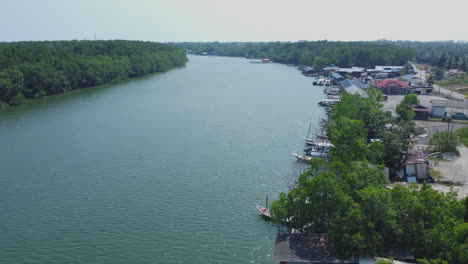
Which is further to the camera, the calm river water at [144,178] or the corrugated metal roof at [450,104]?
the corrugated metal roof at [450,104]

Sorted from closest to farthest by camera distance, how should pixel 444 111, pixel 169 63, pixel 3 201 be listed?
1. pixel 3 201
2. pixel 444 111
3. pixel 169 63

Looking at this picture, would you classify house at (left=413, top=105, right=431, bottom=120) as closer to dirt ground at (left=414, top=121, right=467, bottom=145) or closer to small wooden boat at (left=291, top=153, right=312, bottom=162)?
dirt ground at (left=414, top=121, right=467, bottom=145)

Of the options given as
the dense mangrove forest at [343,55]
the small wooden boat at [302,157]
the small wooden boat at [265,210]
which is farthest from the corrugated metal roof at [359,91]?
the dense mangrove forest at [343,55]

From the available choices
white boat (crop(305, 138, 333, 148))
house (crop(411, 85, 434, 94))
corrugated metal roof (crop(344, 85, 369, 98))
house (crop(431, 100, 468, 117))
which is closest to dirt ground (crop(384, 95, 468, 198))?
house (crop(431, 100, 468, 117))

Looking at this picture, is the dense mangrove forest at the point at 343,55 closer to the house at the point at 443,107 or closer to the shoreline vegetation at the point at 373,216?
the house at the point at 443,107

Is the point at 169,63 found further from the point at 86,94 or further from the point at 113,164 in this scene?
the point at 113,164

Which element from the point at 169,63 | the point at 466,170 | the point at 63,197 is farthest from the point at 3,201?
the point at 169,63
